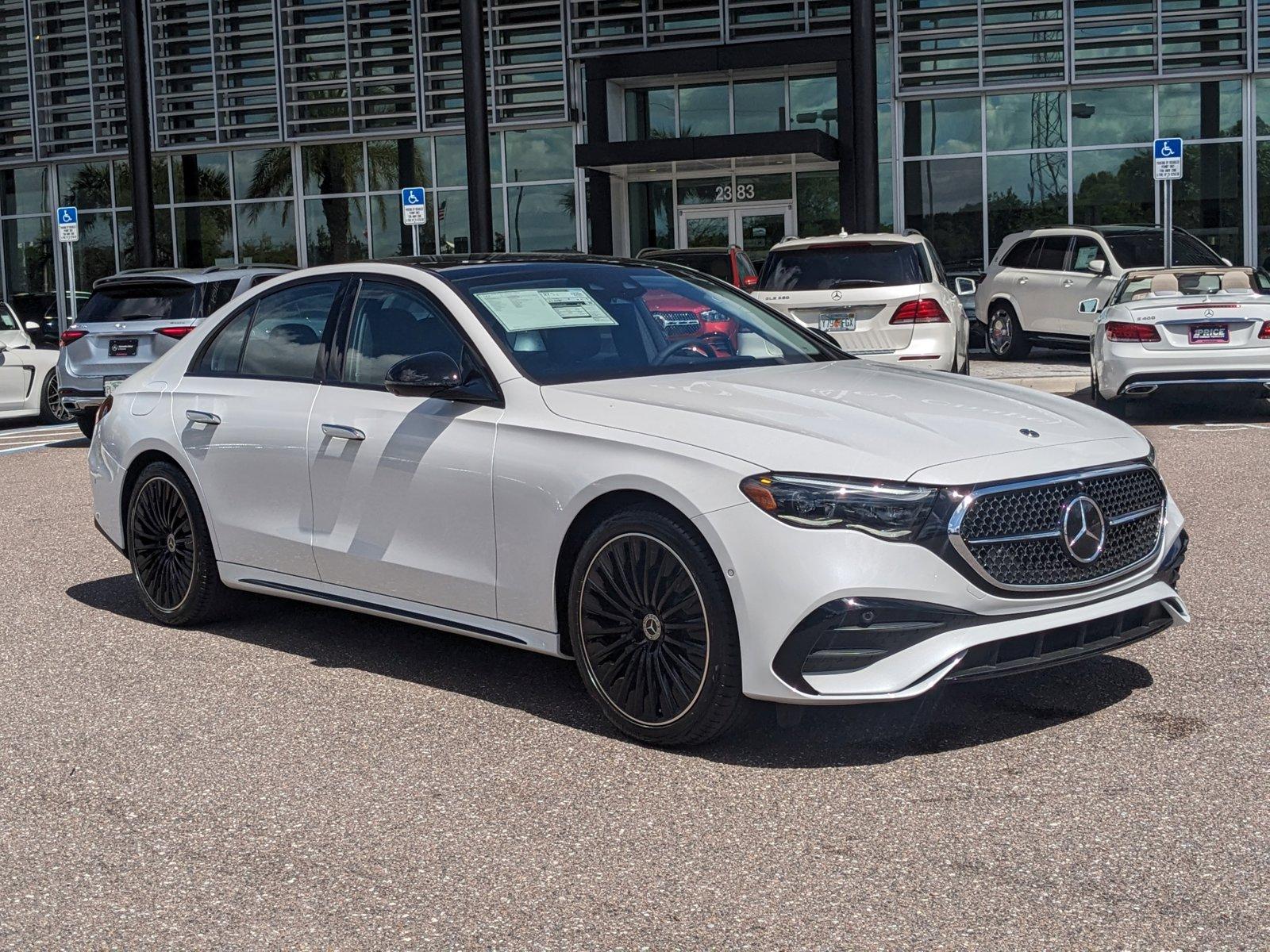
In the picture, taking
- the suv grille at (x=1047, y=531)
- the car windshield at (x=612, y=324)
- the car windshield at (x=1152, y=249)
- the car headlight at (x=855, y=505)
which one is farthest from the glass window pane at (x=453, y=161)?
the car headlight at (x=855, y=505)

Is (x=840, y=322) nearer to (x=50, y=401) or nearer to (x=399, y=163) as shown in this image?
(x=50, y=401)

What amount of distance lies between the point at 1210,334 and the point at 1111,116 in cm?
1499

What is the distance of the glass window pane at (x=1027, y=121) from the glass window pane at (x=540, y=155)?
7.83 m

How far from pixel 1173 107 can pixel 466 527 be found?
82.0 ft

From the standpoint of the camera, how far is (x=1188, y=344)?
14047 mm

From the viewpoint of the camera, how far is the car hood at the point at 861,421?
4656 mm

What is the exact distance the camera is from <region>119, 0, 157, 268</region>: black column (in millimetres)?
27156

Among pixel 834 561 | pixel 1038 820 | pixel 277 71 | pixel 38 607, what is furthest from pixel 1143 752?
pixel 277 71

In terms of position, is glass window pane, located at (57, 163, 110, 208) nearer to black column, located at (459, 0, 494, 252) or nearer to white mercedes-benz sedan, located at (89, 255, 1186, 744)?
black column, located at (459, 0, 494, 252)

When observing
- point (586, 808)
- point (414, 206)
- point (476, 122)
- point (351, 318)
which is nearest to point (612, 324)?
point (351, 318)

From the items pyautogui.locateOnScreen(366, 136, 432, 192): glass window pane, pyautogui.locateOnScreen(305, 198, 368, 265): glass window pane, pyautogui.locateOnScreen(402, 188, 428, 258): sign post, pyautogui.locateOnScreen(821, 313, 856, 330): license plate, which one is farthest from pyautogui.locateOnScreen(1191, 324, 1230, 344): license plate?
pyautogui.locateOnScreen(305, 198, 368, 265): glass window pane

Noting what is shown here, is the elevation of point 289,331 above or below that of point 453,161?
below

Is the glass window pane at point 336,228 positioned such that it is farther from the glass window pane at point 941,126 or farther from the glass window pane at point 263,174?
the glass window pane at point 941,126

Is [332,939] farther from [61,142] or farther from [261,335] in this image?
[61,142]
